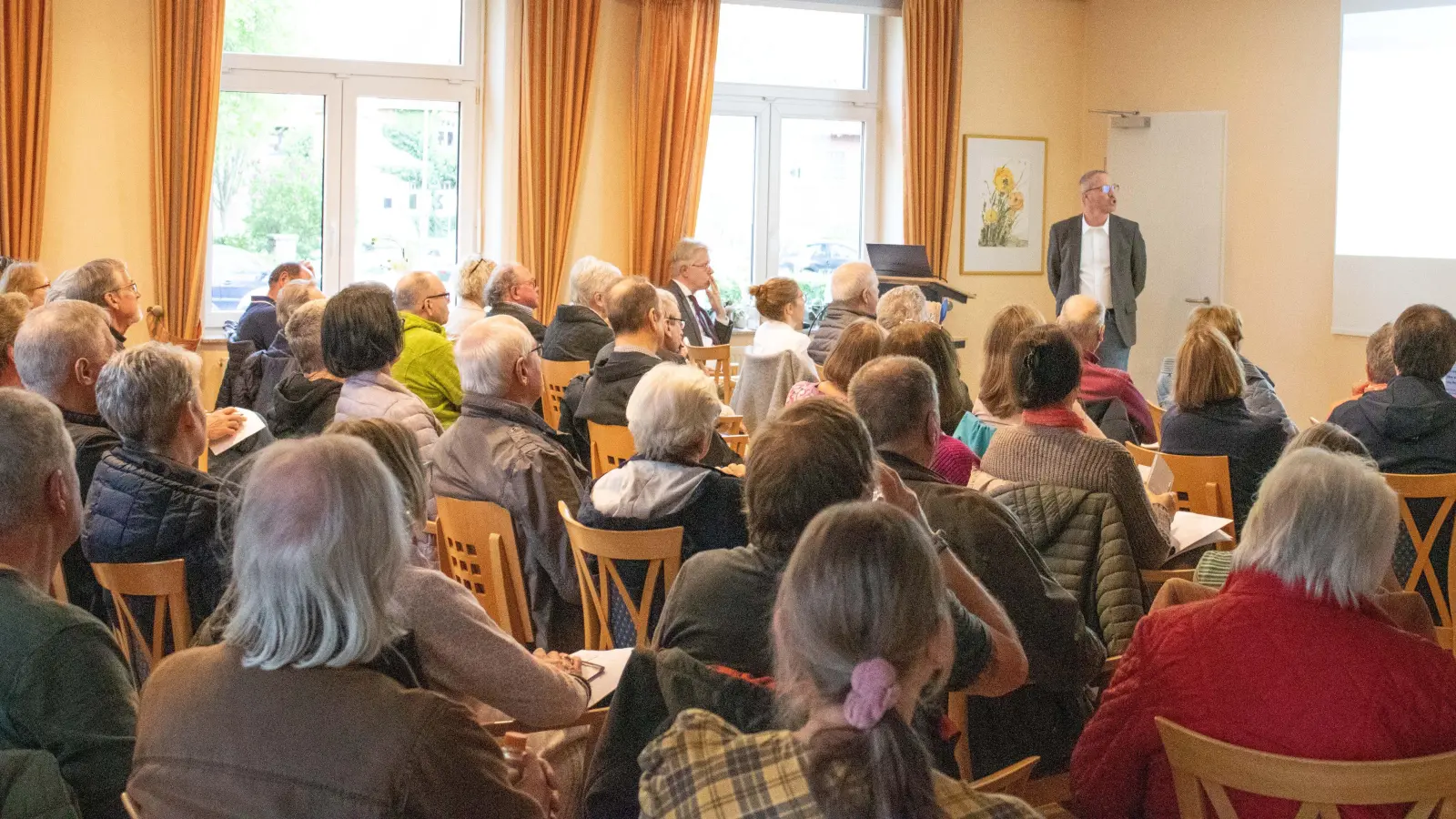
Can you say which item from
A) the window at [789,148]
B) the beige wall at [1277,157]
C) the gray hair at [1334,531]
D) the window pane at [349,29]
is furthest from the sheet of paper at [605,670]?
the beige wall at [1277,157]

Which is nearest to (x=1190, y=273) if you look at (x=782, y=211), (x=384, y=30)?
(x=782, y=211)

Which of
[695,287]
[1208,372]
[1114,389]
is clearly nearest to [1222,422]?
[1208,372]

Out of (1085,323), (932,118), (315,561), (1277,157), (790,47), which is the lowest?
(315,561)

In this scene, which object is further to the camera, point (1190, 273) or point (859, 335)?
point (1190, 273)

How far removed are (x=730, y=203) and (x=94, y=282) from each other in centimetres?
551

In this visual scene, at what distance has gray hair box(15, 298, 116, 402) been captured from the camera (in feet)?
12.2

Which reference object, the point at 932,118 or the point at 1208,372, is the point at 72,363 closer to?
the point at 1208,372

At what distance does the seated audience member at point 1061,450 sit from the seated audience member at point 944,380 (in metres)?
0.11

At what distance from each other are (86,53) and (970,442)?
5.91 m

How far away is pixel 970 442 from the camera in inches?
177

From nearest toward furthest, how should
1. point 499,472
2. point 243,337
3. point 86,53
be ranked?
point 499,472 < point 243,337 < point 86,53

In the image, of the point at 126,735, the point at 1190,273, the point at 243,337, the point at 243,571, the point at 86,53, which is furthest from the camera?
the point at 1190,273

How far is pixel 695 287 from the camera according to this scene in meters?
8.57

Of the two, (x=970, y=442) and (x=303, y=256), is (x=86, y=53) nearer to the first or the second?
(x=303, y=256)
